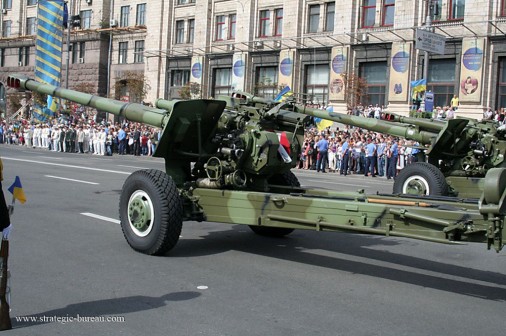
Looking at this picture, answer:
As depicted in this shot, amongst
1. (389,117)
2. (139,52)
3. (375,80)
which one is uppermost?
(139,52)

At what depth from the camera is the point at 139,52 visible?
57.5 metres

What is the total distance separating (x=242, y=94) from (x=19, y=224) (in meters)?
3.88

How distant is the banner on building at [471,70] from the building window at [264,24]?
14655mm

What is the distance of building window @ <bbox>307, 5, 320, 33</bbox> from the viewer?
4319 cm

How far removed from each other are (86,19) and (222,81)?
2004 cm

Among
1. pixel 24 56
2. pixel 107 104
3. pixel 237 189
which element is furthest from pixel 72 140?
pixel 237 189

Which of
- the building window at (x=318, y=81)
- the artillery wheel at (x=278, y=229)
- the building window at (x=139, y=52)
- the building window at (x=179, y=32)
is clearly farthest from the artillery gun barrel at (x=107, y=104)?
the building window at (x=139, y=52)

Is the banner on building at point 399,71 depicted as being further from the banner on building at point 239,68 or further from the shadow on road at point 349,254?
the shadow on road at point 349,254

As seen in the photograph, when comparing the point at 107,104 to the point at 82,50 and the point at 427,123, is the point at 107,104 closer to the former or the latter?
the point at 427,123

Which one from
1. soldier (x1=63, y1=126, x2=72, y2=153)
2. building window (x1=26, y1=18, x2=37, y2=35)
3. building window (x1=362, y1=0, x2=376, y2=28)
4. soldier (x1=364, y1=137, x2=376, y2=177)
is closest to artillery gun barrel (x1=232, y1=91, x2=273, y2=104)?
soldier (x1=364, y1=137, x2=376, y2=177)

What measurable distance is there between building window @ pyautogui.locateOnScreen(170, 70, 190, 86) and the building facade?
108 mm

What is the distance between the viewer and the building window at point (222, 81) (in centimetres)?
4932

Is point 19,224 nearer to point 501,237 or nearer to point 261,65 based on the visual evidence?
point 501,237

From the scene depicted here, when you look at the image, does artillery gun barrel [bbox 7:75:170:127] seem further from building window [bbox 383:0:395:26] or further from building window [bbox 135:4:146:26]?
building window [bbox 135:4:146:26]
